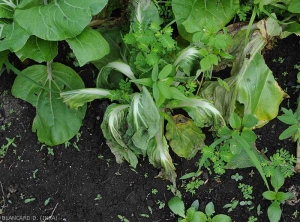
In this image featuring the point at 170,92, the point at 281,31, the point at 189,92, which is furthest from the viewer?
the point at 281,31

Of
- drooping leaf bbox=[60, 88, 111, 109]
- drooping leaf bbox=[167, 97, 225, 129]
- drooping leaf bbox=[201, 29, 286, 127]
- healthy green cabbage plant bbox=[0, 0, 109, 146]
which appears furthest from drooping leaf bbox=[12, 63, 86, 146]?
drooping leaf bbox=[201, 29, 286, 127]

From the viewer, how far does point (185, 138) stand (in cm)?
206

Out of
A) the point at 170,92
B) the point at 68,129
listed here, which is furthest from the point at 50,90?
the point at 170,92

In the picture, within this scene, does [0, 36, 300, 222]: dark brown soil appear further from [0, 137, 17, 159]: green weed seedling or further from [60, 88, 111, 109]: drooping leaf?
[60, 88, 111, 109]: drooping leaf

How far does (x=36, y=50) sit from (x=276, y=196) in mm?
1120

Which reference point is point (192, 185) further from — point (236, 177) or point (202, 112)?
point (202, 112)

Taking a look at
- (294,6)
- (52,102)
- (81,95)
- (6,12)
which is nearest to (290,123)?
(294,6)

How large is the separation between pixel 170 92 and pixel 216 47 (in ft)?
0.80

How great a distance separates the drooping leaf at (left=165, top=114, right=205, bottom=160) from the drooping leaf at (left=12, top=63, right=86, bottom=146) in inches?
14.9

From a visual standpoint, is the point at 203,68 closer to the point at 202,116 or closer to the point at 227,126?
the point at 202,116

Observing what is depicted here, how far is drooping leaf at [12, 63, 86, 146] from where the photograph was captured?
2090mm

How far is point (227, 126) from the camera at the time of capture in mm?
2066

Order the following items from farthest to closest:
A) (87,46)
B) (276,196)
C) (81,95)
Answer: (276,196) < (81,95) < (87,46)

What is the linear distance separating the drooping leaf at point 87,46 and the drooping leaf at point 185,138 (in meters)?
0.42
